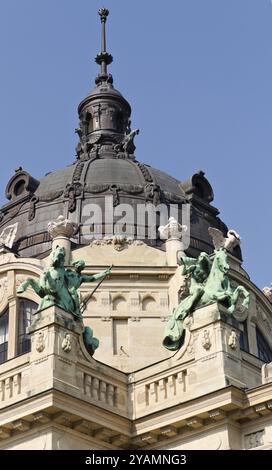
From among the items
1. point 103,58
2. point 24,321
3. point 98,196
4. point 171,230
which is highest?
point 103,58

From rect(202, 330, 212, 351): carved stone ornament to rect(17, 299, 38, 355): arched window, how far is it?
10.1 meters

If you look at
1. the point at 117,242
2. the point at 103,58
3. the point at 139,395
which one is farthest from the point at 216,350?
the point at 103,58

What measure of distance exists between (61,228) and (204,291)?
415 inches

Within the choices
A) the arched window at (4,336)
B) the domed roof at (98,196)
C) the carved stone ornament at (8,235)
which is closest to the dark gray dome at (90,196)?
the domed roof at (98,196)

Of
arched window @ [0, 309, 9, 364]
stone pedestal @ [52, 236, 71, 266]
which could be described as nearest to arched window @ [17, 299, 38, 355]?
arched window @ [0, 309, 9, 364]

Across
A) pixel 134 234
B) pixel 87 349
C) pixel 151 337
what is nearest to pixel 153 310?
pixel 151 337

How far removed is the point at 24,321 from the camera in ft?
122

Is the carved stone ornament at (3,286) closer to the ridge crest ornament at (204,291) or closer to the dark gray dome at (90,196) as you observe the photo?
the dark gray dome at (90,196)

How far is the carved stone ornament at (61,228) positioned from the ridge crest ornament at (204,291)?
9.11 m

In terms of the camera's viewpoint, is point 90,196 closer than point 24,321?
No

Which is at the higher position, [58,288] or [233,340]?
[58,288]

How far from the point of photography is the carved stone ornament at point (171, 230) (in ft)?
127

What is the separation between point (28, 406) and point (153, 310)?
35.7ft

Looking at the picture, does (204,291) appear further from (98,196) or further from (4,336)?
(98,196)
